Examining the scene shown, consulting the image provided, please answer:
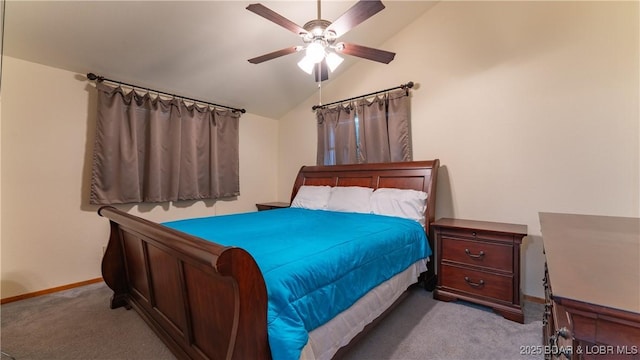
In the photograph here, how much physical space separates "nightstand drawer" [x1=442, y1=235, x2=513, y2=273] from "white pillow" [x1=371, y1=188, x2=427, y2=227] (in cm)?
33

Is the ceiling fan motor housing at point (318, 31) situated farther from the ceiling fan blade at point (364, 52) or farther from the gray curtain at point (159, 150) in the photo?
the gray curtain at point (159, 150)

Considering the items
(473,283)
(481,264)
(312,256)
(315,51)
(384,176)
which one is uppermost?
(315,51)

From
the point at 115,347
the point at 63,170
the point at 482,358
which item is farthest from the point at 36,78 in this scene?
the point at 482,358

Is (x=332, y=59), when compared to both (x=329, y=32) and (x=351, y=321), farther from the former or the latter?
(x=351, y=321)

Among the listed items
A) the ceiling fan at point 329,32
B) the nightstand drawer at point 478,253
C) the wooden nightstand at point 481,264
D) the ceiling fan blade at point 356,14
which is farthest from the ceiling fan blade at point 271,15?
the nightstand drawer at point 478,253

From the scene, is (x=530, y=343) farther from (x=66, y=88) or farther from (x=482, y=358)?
(x=66, y=88)

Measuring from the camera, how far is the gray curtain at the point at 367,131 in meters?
3.13

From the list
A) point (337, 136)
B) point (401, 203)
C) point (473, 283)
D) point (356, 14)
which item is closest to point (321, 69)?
point (356, 14)

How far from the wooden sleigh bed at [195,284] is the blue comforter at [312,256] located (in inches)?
4.6

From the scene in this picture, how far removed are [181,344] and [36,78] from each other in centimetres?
296

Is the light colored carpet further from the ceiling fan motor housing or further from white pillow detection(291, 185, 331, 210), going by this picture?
the ceiling fan motor housing

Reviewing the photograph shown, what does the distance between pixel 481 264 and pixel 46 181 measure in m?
4.19

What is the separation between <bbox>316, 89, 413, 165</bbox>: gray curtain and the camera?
10.3 ft

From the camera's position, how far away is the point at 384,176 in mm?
3119
